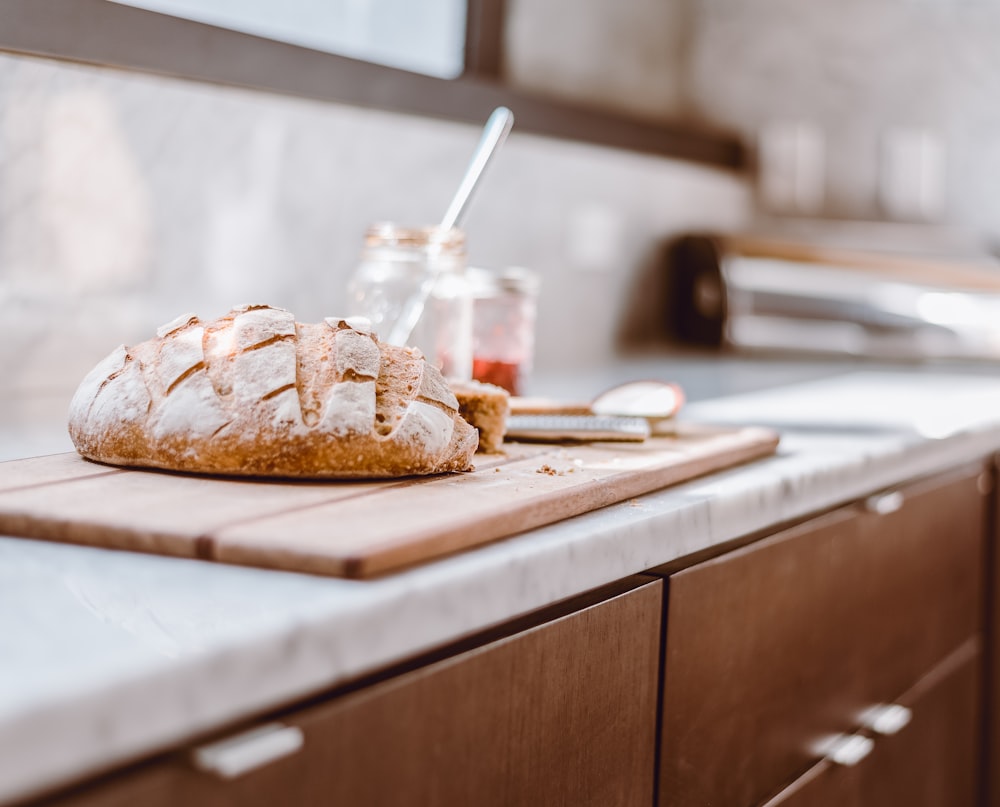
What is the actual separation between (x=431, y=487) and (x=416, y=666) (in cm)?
16

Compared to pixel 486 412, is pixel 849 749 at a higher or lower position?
lower

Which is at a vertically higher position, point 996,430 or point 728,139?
point 728,139

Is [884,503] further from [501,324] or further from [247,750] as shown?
[247,750]

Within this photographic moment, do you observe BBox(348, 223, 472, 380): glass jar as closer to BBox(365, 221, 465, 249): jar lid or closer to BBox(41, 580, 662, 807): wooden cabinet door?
BBox(365, 221, 465, 249): jar lid

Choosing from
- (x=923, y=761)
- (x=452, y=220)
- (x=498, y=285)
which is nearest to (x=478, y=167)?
(x=452, y=220)

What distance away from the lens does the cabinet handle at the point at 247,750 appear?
0.43 metres

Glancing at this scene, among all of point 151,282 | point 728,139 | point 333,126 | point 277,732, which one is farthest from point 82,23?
point 728,139

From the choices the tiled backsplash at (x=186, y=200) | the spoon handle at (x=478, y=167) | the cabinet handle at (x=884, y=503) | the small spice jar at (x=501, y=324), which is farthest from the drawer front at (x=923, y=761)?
the tiled backsplash at (x=186, y=200)

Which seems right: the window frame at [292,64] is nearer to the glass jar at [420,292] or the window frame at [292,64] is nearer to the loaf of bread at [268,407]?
the glass jar at [420,292]

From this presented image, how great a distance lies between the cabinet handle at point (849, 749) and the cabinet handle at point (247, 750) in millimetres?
689

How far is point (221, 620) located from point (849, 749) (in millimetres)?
758

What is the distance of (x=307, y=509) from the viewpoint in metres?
0.61

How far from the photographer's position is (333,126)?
1.50 m

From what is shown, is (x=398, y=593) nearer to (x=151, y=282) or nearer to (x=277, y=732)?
(x=277, y=732)
